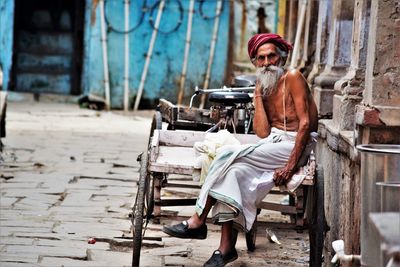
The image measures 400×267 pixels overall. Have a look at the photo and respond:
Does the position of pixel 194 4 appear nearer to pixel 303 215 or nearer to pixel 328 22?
pixel 328 22

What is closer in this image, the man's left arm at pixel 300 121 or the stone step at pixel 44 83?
the man's left arm at pixel 300 121

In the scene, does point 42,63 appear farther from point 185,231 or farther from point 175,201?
point 185,231

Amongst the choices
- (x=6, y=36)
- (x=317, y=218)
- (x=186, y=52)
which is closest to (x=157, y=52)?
(x=186, y=52)

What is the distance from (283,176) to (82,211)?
308 centimetres

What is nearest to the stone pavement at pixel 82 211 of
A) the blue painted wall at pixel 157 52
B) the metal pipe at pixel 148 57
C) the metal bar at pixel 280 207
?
the metal bar at pixel 280 207

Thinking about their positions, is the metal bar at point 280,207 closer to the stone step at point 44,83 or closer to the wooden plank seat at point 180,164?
the wooden plank seat at point 180,164

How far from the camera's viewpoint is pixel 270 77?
668cm

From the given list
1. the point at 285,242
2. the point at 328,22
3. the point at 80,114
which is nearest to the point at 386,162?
the point at 285,242

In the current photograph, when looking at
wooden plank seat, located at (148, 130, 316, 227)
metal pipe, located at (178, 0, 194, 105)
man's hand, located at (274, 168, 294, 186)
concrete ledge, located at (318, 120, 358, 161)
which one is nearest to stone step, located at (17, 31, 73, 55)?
metal pipe, located at (178, 0, 194, 105)

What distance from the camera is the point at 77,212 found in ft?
28.9

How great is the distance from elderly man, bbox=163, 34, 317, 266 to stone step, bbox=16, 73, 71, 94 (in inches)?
574

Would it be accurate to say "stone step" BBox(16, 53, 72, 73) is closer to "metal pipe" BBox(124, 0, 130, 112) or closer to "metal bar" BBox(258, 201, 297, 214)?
"metal pipe" BBox(124, 0, 130, 112)

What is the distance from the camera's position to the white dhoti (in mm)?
6267

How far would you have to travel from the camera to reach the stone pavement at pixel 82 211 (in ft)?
23.5
